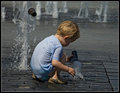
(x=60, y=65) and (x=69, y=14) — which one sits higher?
(x=60, y=65)

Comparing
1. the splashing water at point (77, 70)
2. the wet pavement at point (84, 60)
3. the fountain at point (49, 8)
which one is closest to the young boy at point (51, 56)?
the wet pavement at point (84, 60)

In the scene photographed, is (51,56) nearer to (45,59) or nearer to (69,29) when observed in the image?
(45,59)

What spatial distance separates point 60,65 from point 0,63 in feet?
4.81

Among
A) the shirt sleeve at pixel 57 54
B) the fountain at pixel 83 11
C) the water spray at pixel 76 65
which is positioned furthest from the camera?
the fountain at pixel 83 11

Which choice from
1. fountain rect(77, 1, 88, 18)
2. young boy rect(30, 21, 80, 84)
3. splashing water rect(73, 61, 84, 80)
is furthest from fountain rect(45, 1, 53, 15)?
young boy rect(30, 21, 80, 84)

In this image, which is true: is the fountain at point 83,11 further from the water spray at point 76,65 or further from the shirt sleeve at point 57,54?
the shirt sleeve at point 57,54

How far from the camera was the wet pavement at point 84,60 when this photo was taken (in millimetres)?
5625

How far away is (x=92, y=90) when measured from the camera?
547 cm

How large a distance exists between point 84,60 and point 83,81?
1.44 meters

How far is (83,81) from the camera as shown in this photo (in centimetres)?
596

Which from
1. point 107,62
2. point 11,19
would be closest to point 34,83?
point 107,62

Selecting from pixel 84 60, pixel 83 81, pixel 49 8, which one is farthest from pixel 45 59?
pixel 49 8

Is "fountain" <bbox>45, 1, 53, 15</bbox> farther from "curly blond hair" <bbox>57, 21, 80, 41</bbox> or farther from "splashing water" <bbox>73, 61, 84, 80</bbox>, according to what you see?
"curly blond hair" <bbox>57, 21, 80, 41</bbox>

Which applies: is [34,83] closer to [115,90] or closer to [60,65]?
[60,65]
